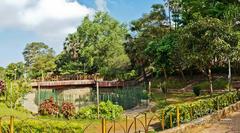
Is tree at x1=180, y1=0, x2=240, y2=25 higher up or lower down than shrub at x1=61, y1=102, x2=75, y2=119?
higher up

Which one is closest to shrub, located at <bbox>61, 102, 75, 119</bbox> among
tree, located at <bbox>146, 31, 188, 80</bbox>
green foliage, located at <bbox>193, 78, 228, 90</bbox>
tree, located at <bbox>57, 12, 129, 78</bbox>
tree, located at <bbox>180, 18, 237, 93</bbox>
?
tree, located at <bbox>180, 18, 237, 93</bbox>

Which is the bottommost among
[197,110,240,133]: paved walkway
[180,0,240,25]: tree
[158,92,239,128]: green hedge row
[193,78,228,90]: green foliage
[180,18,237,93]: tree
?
[197,110,240,133]: paved walkway

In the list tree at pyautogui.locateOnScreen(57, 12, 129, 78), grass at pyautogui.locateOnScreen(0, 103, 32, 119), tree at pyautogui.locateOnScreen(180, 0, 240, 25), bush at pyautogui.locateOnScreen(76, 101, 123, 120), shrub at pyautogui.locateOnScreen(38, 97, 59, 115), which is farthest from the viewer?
tree at pyautogui.locateOnScreen(57, 12, 129, 78)

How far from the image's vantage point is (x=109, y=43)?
6066cm

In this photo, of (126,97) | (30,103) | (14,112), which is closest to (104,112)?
(14,112)

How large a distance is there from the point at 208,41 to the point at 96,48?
40.0 metres

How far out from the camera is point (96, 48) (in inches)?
2456

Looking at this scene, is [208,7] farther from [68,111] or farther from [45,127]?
[45,127]

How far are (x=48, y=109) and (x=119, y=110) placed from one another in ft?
17.9

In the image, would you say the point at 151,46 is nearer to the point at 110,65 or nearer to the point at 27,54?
the point at 110,65

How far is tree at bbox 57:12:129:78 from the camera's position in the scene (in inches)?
2289

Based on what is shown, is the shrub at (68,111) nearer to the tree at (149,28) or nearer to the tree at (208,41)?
the tree at (208,41)

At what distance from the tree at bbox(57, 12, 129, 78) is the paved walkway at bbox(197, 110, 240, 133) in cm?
3943

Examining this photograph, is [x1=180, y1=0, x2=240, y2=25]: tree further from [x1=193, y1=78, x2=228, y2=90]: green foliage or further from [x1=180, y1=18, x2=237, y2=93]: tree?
[x1=193, y1=78, x2=228, y2=90]: green foliage
